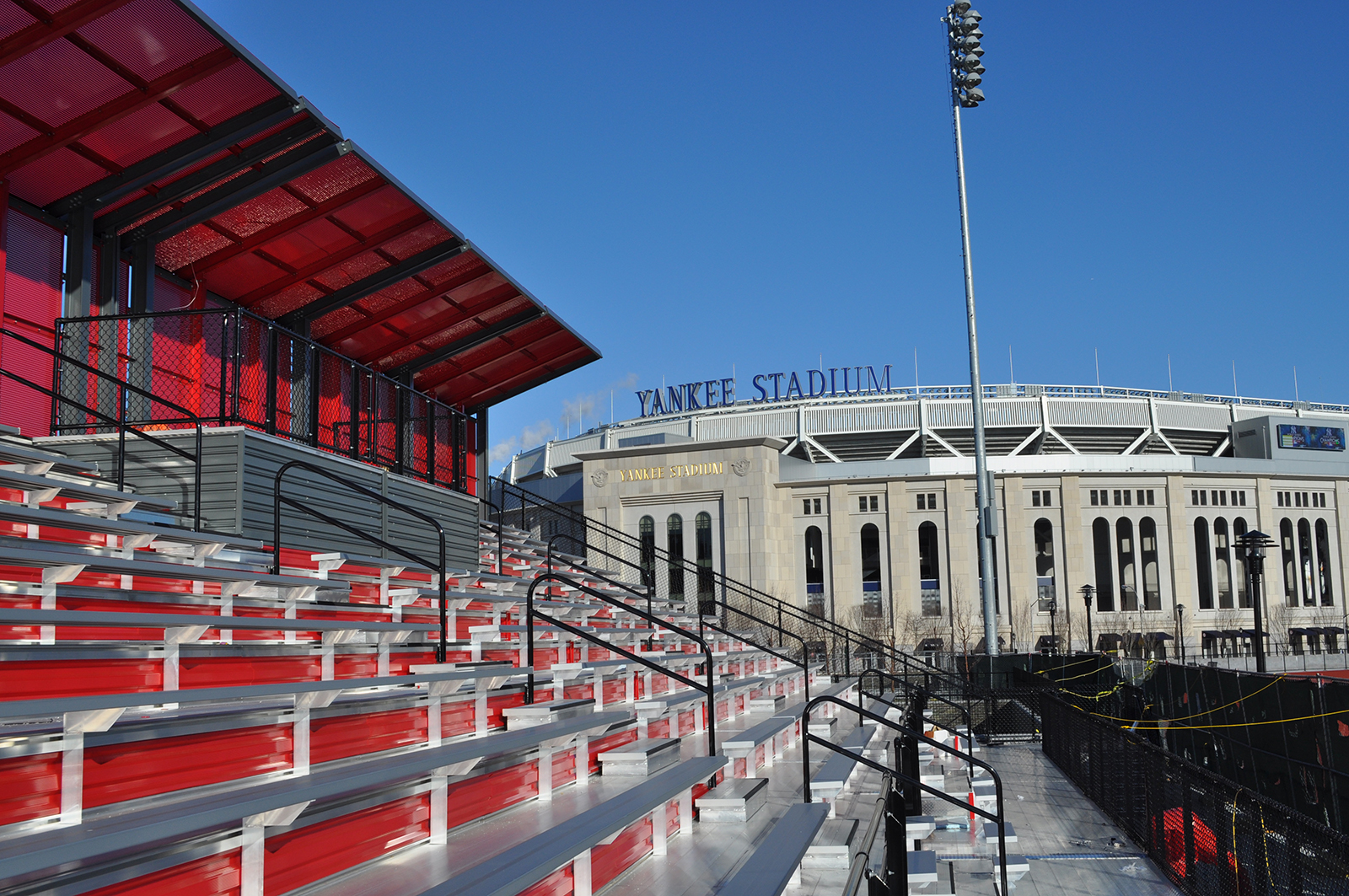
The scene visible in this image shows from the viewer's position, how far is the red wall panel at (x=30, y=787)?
349 centimetres

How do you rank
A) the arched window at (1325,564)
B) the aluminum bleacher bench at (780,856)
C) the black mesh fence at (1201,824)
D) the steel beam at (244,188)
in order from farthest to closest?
the arched window at (1325,564), the steel beam at (244,188), the black mesh fence at (1201,824), the aluminum bleacher bench at (780,856)

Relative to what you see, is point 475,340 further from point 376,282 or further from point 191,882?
point 191,882

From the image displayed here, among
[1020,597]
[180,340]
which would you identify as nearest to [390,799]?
[180,340]

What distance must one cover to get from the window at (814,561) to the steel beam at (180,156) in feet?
137

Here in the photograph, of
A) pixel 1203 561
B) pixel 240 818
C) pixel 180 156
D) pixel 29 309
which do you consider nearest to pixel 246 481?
pixel 29 309

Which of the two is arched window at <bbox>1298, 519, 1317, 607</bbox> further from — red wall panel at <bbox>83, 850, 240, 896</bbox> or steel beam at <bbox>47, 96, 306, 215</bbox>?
red wall panel at <bbox>83, 850, 240, 896</bbox>

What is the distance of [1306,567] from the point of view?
2180 inches

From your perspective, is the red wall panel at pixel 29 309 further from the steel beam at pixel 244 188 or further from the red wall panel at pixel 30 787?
the red wall panel at pixel 30 787

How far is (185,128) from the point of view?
1127 centimetres

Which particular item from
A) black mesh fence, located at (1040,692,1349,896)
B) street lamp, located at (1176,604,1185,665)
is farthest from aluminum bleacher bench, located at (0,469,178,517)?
street lamp, located at (1176,604,1185,665)

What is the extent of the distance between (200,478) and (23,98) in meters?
4.00

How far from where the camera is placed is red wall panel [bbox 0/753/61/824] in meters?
3.49

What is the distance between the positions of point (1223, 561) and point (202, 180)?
54.7 m

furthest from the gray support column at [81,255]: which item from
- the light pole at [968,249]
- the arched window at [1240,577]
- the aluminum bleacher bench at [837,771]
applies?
the arched window at [1240,577]
